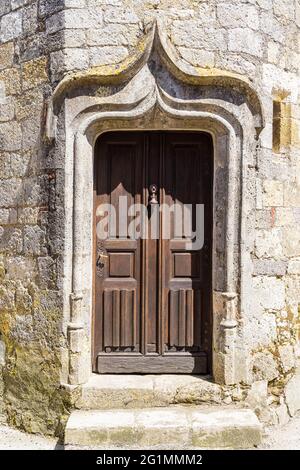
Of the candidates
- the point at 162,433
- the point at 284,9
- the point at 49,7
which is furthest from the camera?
the point at 284,9

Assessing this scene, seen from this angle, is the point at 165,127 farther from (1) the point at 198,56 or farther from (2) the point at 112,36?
(2) the point at 112,36

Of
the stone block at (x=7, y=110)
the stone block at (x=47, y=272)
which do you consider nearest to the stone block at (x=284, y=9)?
the stone block at (x=7, y=110)

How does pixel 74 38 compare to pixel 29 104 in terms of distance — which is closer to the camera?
pixel 74 38

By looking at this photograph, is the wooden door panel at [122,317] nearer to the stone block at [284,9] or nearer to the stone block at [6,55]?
the stone block at [6,55]

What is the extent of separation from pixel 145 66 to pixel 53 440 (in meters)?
3.11

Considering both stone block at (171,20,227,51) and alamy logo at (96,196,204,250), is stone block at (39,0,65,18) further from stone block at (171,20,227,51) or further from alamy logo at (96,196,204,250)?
alamy logo at (96,196,204,250)

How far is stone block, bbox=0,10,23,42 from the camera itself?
377 cm

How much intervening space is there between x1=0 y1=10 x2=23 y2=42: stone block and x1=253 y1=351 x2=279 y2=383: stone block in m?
3.47

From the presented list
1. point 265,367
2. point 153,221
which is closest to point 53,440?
point 265,367

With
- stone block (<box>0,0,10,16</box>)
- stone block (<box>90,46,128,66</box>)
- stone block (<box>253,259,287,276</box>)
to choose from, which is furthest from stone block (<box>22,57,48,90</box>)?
stone block (<box>253,259,287,276</box>)

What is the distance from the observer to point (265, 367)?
3.68 m

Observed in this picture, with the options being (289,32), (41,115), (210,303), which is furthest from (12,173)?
(289,32)

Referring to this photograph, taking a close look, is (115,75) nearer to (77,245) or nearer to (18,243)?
(77,245)

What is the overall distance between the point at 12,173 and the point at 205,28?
79.7 inches
